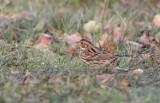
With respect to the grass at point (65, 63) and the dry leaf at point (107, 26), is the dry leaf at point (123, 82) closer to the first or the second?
the grass at point (65, 63)

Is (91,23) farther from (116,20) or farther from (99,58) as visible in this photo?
(99,58)

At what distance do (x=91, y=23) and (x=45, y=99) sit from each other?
401cm

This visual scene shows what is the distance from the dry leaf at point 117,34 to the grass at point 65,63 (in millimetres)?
124

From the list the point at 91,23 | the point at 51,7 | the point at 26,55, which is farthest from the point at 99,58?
the point at 51,7

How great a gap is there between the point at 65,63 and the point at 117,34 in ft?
6.39

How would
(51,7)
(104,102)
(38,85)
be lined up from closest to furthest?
(104,102) < (38,85) < (51,7)

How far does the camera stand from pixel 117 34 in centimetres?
871

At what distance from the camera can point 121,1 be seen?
35.6 ft

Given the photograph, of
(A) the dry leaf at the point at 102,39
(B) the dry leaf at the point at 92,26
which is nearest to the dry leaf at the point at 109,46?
(A) the dry leaf at the point at 102,39

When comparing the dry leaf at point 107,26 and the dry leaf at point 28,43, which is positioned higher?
the dry leaf at point 107,26

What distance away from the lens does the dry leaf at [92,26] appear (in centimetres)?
897

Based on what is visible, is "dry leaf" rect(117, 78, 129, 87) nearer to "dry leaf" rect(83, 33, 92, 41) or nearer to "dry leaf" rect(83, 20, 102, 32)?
"dry leaf" rect(83, 33, 92, 41)

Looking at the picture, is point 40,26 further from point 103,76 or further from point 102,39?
point 103,76

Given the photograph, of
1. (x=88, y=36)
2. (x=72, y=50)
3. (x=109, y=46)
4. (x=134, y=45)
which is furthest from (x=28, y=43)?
(x=134, y=45)
